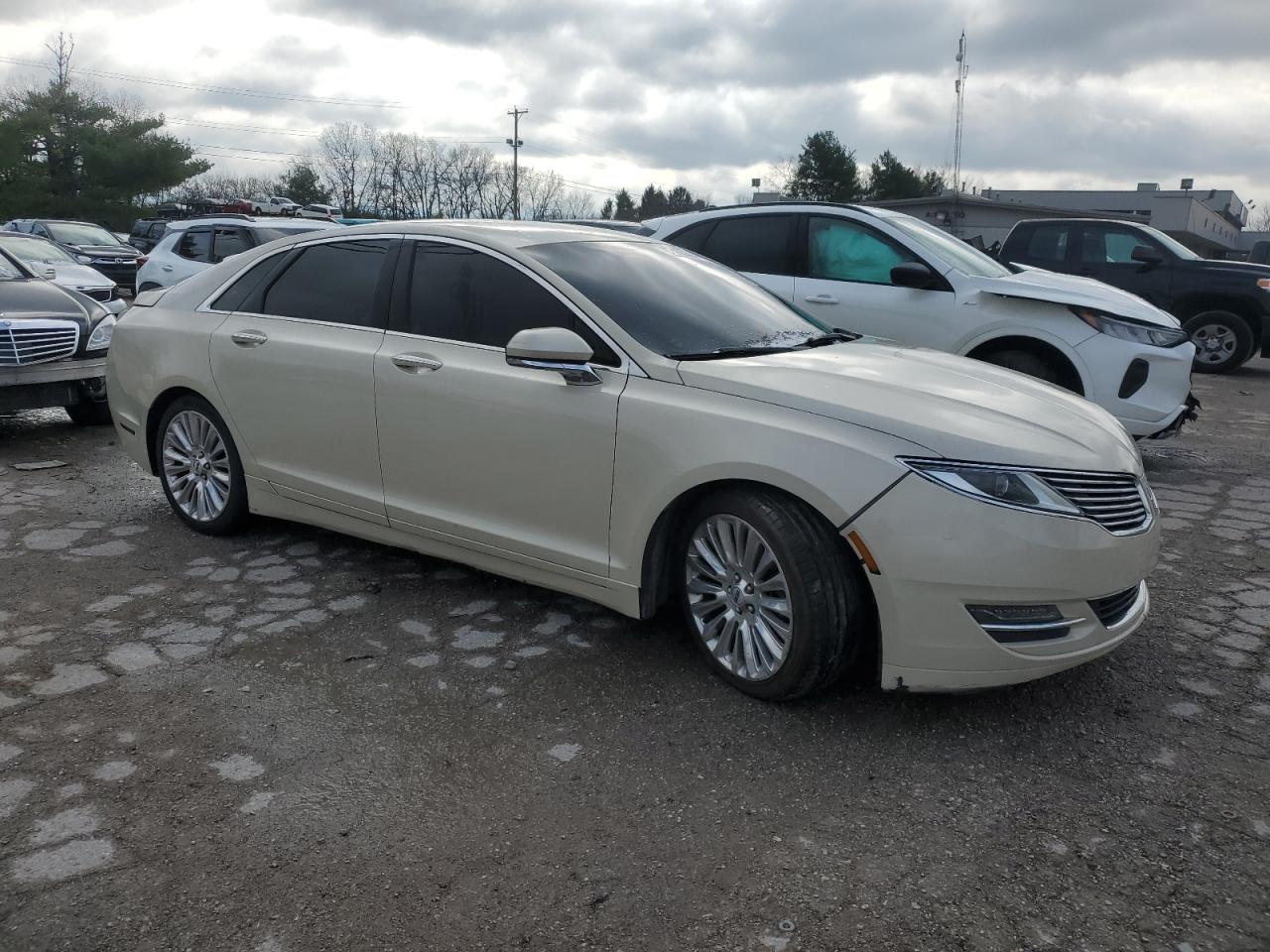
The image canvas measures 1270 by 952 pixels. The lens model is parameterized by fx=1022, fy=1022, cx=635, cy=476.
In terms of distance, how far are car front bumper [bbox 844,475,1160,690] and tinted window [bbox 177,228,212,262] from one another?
1219cm

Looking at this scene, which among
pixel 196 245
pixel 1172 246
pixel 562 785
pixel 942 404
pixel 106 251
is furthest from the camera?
pixel 106 251

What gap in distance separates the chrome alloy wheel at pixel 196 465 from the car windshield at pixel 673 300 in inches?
82.8

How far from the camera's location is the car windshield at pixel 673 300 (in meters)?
3.86

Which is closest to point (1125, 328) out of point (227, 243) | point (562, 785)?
point (562, 785)

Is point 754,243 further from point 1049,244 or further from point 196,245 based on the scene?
point 196,245

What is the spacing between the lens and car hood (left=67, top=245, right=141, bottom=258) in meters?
22.5

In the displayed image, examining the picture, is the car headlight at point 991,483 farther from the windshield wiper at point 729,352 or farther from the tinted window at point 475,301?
the tinted window at point 475,301

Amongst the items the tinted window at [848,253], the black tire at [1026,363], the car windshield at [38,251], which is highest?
the car windshield at [38,251]

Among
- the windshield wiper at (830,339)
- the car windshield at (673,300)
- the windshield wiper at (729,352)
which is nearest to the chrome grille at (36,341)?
the car windshield at (673,300)

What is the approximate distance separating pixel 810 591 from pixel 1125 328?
4627 millimetres

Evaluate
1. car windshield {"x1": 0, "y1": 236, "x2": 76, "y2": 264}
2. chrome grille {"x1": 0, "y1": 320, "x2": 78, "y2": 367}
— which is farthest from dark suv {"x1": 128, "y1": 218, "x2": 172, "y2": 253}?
chrome grille {"x1": 0, "y1": 320, "x2": 78, "y2": 367}

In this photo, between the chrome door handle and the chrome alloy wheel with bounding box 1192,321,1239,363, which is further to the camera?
the chrome alloy wheel with bounding box 1192,321,1239,363

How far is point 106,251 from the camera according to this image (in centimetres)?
2270

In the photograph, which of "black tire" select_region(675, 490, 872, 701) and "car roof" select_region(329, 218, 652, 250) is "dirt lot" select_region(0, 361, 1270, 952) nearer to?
"black tire" select_region(675, 490, 872, 701)
